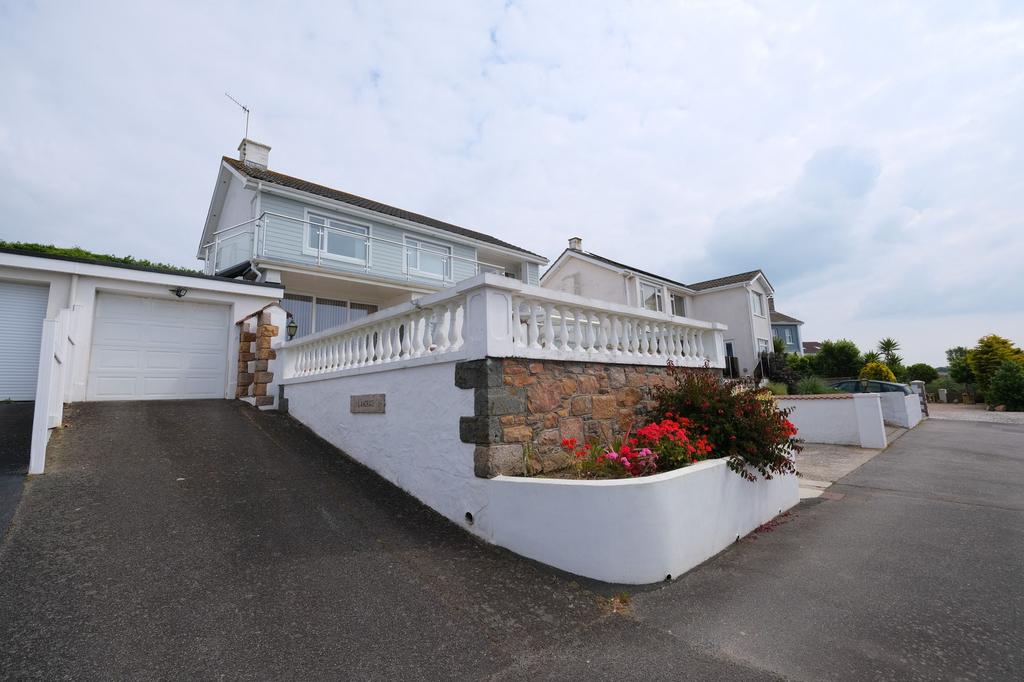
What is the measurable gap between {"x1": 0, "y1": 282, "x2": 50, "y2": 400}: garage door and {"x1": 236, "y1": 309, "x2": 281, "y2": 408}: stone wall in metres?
3.76

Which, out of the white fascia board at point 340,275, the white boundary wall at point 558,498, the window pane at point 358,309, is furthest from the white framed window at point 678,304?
the white boundary wall at point 558,498

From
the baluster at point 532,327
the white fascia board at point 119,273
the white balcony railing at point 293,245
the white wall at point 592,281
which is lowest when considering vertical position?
the baluster at point 532,327

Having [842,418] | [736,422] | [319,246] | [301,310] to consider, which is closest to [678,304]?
[842,418]

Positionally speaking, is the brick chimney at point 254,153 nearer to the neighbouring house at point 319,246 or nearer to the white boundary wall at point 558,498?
the neighbouring house at point 319,246

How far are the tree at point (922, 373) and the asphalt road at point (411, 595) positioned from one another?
2751cm

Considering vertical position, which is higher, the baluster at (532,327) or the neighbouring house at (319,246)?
the neighbouring house at (319,246)

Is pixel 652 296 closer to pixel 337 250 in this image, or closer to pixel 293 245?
pixel 337 250

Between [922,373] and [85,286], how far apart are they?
3651 centimetres

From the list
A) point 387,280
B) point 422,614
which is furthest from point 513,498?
point 387,280

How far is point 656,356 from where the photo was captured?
219 inches

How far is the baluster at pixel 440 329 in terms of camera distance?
4.29 metres

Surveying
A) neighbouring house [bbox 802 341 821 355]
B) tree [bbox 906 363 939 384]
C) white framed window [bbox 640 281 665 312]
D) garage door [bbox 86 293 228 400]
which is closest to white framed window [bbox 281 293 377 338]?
garage door [bbox 86 293 228 400]

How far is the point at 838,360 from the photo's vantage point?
82.5 feet

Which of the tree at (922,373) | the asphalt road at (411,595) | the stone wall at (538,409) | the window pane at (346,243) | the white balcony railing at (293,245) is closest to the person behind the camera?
the asphalt road at (411,595)
